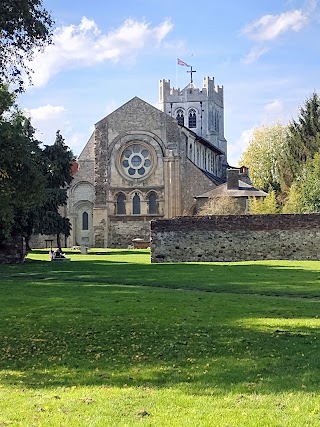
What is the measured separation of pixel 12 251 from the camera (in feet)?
129

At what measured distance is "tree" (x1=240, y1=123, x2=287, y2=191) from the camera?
79562mm

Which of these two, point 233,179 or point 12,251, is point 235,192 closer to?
point 233,179

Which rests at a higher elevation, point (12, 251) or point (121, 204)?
point (121, 204)

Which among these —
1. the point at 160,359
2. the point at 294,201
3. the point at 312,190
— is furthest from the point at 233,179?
the point at 160,359

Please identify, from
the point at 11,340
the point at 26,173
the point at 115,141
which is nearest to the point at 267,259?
the point at 26,173

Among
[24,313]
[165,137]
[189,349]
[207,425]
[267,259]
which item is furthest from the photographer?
[165,137]

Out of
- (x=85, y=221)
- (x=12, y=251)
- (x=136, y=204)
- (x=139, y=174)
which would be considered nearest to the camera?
(x=12, y=251)

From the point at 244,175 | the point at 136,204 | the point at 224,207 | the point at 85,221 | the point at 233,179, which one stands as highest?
the point at 244,175

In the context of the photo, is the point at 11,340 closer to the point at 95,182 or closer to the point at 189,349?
the point at 189,349

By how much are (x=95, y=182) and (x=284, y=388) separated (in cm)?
6379

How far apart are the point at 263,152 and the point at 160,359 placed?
243 feet

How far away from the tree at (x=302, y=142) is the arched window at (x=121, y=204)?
18315 millimetres

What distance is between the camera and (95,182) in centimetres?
7038

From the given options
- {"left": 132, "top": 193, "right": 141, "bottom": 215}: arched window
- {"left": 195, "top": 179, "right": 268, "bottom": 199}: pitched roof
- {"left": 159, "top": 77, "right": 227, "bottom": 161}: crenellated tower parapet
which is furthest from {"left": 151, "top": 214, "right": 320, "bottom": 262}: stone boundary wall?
{"left": 159, "top": 77, "right": 227, "bottom": 161}: crenellated tower parapet
